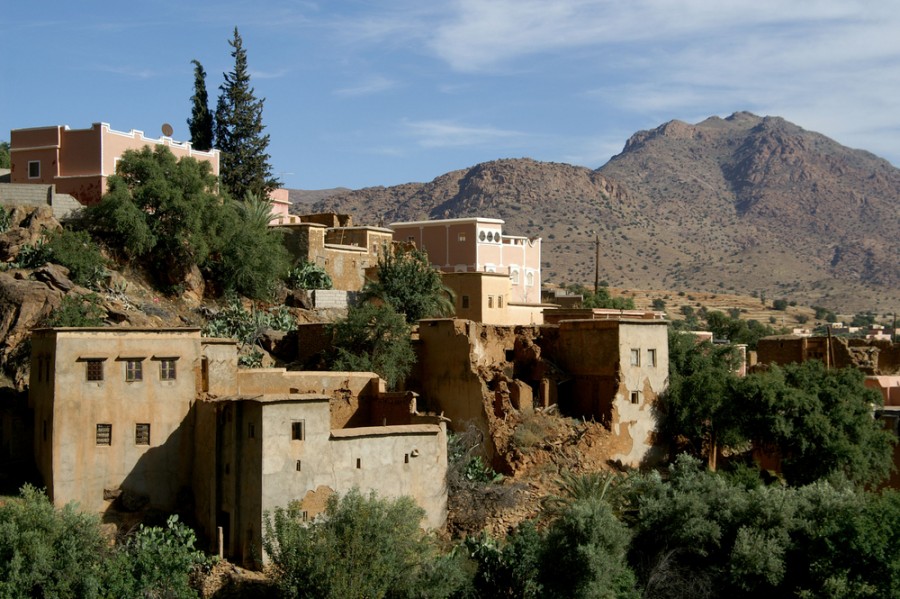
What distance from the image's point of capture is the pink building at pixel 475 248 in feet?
148

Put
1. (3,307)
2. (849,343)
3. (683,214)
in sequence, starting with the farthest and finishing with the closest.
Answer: (683,214), (849,343), (3,307)

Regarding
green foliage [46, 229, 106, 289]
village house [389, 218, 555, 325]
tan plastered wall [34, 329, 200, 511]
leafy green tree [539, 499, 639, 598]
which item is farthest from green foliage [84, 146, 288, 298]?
leafy green tree [539, 499, 639, 598]

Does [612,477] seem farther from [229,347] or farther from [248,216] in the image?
[248,216]

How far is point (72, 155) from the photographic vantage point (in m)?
36.9

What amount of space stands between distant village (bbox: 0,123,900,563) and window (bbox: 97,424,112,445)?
20 millimetres

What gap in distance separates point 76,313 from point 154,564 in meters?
7.64

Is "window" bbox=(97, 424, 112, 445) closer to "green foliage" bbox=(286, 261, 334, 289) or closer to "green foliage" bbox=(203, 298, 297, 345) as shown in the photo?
"green foliage" bbox=(203, 298, 297, 345)

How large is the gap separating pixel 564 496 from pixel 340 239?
678 inches

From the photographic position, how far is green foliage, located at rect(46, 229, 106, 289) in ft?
102

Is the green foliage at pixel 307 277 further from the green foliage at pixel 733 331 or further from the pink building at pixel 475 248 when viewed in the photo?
the green foliage at pixel 733 331

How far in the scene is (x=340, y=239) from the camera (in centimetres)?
4159

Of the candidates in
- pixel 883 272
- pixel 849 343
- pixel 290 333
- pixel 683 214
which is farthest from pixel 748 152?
pixel 290 333

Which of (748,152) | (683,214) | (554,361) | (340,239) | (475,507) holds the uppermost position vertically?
(748,152)

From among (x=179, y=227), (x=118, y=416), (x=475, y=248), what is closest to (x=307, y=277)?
(x=179, y=227)
